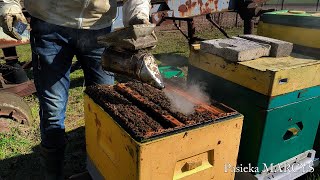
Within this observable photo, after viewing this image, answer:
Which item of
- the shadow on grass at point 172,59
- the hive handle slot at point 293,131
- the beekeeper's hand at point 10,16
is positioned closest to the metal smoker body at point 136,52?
the beekeeper's hand at point 10,16

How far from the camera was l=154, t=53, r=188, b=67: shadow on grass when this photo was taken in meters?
6.76

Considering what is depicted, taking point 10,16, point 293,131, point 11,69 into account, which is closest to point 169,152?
point 293,131

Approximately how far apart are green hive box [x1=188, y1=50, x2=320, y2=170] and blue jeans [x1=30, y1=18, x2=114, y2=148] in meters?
0.96

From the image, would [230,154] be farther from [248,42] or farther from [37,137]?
[37,137]

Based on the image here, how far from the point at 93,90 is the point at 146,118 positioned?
591 millimetres

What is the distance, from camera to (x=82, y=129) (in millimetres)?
3746

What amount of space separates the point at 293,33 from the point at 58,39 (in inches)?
83.6

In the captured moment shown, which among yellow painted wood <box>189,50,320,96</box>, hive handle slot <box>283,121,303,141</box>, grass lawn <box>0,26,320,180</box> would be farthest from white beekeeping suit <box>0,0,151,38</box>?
grass lawn <box>0,26,320,180</box>

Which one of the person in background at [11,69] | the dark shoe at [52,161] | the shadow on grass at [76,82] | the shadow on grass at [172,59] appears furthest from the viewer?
the shadow on grass at [172,59]

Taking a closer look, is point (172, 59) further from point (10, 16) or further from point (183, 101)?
point (10, 16)

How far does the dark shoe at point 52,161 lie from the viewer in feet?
7.61

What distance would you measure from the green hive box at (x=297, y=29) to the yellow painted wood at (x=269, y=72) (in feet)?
1.09

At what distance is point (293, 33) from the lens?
2764 mm

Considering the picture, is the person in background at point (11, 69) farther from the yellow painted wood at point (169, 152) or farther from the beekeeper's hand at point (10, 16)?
the yellow painted wood at point (169, 152)
